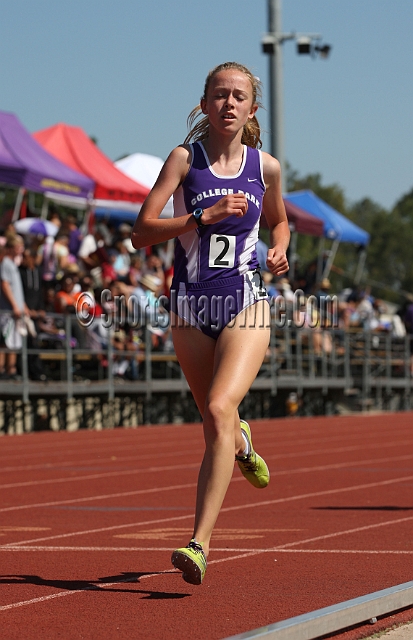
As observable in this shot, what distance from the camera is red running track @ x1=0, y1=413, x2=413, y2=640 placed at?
4.28m

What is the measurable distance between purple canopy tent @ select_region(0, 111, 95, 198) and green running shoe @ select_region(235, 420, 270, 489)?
41.4 ft

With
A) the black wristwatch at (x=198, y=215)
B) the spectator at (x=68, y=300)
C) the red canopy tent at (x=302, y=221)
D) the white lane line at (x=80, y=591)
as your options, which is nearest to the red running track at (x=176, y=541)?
the white lane line at (x=80, y=591)

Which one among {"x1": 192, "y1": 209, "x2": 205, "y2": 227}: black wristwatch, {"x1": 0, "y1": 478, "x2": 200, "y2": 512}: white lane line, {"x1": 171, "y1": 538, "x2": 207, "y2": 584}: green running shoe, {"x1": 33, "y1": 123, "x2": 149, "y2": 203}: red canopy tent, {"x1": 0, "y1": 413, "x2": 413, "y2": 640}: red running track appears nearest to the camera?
{"x1": 0, "y1": 413, "x2": 413, "y2": 640}: red running track

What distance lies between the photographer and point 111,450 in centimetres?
1406

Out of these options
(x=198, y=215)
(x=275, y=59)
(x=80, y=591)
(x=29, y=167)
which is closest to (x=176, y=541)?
(x=80, y=591)

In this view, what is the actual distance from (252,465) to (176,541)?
3.88 feet

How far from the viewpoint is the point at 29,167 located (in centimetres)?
1784

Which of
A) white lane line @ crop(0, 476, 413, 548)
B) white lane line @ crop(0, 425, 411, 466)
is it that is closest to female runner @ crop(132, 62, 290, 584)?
white lane line @ crop(0, 476, 413, 548)

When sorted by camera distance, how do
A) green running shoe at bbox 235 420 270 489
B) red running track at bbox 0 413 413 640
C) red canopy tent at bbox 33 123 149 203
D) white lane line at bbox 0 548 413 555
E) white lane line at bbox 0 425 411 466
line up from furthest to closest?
red canopy tent at bbox 33 123 149 203 → white lane line at bbox 0 425 411 466 → white lane line at bbox 0 548 413 555 → green running shoe at bbox 235 420 270 489 → red running track at bbox 0 413 413 640

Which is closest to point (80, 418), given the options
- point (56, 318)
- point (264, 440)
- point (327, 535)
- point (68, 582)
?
point (56, 318)

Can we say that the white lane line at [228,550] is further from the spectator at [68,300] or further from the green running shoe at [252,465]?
the spectator at [68,300]

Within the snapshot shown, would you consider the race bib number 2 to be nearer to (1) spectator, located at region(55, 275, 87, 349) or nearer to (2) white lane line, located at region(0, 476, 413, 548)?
(2) white lane line, located at region(0, 476, 413, 548)

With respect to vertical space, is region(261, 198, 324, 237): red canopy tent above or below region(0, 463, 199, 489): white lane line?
above

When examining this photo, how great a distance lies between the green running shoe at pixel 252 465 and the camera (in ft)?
17.6
